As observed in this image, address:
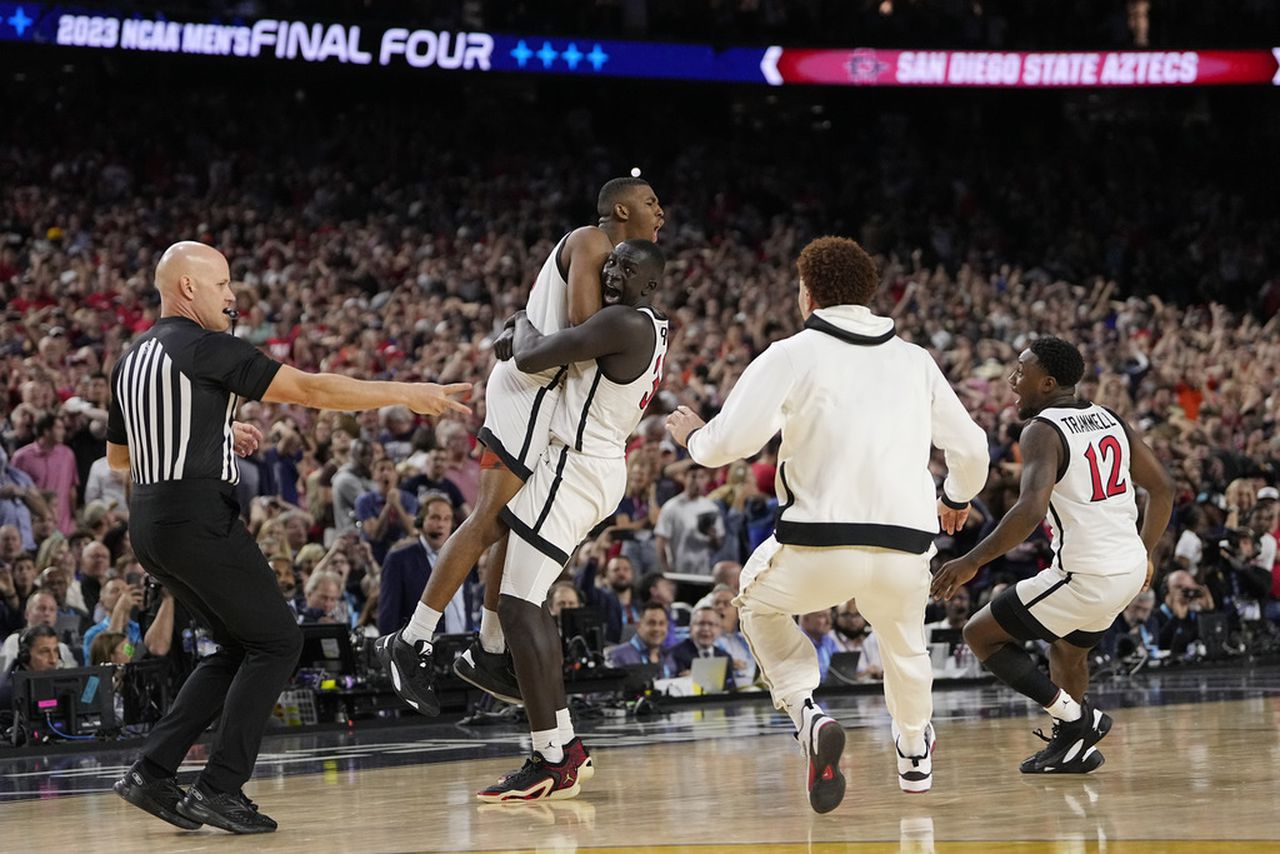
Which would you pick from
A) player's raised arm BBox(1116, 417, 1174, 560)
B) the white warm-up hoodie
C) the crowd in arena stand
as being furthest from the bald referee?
the crowd in arena stand

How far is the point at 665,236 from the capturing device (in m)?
23.7

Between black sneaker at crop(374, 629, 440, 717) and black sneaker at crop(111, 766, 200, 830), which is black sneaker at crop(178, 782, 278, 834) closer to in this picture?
black sneaker at crop(111, 766, 200, 830)

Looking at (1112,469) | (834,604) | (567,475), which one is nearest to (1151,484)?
(1112,469)

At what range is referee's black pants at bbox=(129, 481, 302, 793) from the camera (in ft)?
20.0

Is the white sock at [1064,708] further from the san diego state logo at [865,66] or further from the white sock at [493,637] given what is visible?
the san diego state logo at [865,66]

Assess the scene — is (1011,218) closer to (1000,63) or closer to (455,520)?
(1000,63)

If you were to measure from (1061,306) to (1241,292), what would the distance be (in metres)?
6.52

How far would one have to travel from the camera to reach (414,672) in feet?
23.2

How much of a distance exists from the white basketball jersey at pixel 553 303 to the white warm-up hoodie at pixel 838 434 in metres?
1.07

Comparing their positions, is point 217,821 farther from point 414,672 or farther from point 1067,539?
point 1067,539

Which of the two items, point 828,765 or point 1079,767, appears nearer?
point 828,765

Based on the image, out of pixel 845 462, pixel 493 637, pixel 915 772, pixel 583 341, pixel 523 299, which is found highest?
pixel 523 299

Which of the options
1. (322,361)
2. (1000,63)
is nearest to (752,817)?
(322,361)

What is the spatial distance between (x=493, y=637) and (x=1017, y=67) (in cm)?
2042
